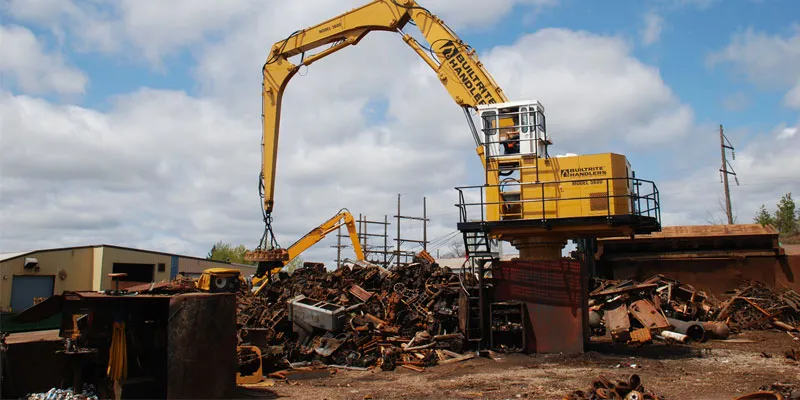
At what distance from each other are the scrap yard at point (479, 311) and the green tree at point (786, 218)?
30.2 meters

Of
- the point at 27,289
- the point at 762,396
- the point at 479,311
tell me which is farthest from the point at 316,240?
the point at 762,396

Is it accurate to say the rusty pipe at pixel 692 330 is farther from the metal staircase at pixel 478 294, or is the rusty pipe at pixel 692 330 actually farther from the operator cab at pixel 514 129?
the operator cab at pixel 514 129

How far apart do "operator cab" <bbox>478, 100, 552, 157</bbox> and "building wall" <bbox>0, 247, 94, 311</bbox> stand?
2289cm

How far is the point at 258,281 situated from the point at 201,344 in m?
16.7

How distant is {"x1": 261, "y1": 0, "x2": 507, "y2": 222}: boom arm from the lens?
1792 cm

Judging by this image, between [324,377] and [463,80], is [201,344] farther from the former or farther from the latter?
[463,80]

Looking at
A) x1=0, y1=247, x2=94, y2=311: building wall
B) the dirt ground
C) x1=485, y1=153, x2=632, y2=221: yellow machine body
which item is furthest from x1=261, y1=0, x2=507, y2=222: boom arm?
x1=0, y1=247, x2=94, y2=311: building wall

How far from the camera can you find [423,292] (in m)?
18.5

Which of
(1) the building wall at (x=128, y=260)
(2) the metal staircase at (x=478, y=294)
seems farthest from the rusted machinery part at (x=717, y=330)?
(1) the building wall at (x=128, y=260)

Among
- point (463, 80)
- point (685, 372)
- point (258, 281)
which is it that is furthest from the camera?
point (258, 281)

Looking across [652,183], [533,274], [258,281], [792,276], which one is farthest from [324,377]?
[792,276]

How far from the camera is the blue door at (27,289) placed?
2820cm

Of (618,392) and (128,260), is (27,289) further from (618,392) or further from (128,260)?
(618,392)

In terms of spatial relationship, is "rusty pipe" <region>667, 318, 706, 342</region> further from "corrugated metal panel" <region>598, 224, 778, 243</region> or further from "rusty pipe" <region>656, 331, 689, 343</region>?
"corrugated metal panel" <region>598, 224, 778, 243</region>
